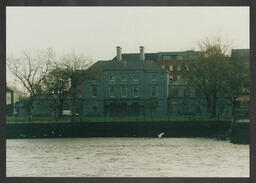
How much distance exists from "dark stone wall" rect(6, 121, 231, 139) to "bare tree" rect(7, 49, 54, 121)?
0.71 metres

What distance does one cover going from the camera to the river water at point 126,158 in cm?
826

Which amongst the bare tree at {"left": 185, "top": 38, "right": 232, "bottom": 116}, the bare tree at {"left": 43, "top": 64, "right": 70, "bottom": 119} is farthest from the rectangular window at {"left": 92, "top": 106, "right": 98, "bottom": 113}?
the bare tree at {"left": 185, "top": 38, "right": 232, "bottom": 116}

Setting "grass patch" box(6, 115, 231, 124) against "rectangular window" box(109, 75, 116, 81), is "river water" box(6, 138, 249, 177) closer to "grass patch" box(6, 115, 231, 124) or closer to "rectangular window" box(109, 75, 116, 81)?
"grass patch" box(6, 115, 231, 124)

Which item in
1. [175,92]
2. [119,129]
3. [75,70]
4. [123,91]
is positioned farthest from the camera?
[123,91]

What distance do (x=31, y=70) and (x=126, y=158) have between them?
19.6ft

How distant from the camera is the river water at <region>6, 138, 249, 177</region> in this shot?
27.1 feet

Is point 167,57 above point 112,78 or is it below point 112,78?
above

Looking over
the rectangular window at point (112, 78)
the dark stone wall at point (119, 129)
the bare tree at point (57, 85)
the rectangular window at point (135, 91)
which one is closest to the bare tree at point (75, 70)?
the bare tree at point (57, 85)

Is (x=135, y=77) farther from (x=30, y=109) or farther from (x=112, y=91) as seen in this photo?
(x=30, y=109)

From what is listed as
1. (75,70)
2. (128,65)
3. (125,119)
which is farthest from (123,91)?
(75,70)

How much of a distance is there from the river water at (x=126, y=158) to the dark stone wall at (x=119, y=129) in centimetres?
73

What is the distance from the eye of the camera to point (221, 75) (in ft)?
47.7

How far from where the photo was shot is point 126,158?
10219mm

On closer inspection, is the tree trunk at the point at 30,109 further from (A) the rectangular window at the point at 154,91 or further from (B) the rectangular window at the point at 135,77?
(A) the rectangular window at the point at 154,91
